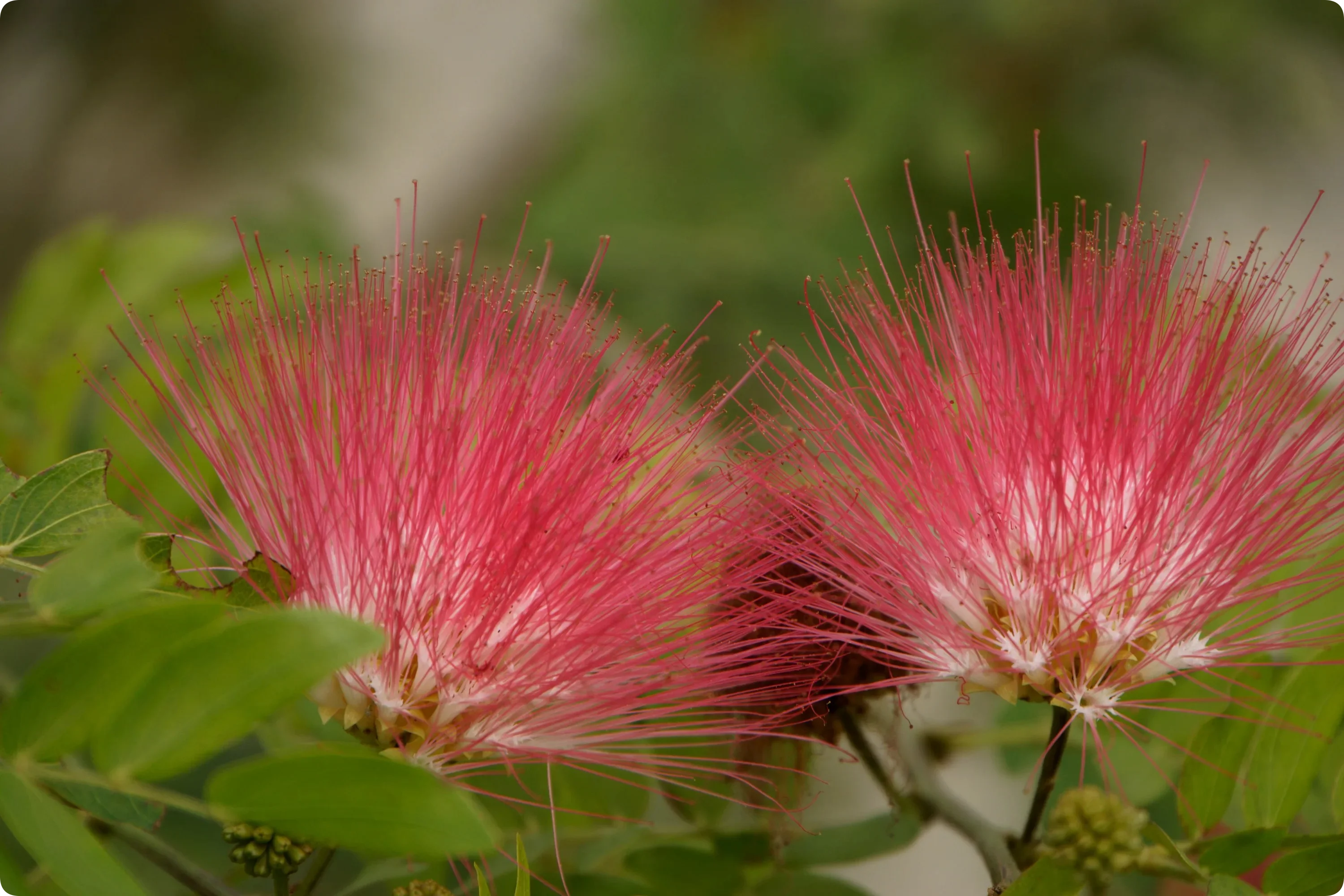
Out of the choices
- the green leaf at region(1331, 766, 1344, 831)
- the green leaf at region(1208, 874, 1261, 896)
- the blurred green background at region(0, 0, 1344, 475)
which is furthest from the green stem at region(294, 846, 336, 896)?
the blurred green background at region(0, 0, 1344, 475)

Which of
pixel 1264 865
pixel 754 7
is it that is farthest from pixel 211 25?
pixel 1264 865

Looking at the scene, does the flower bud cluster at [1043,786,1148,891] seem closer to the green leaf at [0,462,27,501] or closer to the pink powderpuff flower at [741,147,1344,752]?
the pink powderpuff flower at [741,147,1344,752]

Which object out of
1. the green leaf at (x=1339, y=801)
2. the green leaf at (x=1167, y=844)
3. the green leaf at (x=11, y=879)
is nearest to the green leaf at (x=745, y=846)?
the green leaf at (x=1167, y=844)

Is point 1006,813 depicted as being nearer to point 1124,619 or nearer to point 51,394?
point 1124,619

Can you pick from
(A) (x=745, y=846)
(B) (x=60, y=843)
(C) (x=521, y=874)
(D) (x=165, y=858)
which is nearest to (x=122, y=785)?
(B) (x=60, y=843)

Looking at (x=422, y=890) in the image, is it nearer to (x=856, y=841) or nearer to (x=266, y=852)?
(x=266, y=852)
